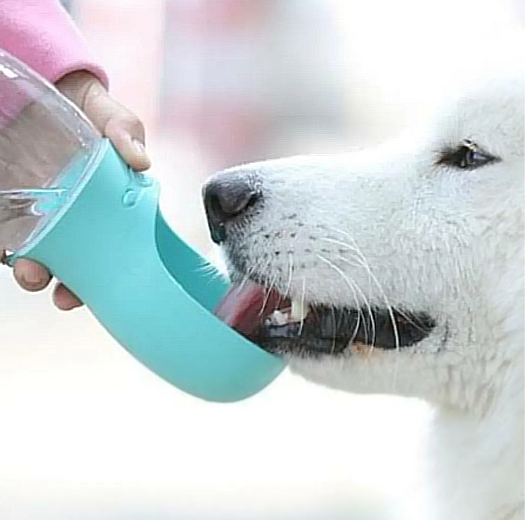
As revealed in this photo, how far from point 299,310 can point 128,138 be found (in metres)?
0.23

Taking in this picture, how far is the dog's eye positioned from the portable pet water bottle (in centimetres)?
23

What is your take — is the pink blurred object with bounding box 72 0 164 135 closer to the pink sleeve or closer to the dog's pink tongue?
the pink sleeve

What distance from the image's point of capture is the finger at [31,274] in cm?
101

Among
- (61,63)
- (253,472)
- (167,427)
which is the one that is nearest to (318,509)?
(253,472)

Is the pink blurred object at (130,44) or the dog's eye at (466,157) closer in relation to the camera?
the dog's eye at (466,157)

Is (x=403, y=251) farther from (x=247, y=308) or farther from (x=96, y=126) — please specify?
(x=96, y=126)

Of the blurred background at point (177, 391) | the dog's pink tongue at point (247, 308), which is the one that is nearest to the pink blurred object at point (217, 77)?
the blurred background at point (177, 391)

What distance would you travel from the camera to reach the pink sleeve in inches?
42.1

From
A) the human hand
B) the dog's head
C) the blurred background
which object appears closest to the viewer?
the dog's head

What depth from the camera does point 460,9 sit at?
5.90 feet

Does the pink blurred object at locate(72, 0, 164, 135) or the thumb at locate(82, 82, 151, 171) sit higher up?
the thumb at locate(82, 82, 151, 171)

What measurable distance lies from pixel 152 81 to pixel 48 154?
1.08 m

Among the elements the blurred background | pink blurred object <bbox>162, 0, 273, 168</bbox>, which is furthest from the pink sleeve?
pink blurred object <bbox>162, 0, 273, 168</bbox>

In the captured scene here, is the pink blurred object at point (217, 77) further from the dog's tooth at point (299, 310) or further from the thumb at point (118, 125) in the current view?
the dog's tooth at point (299, 310)
